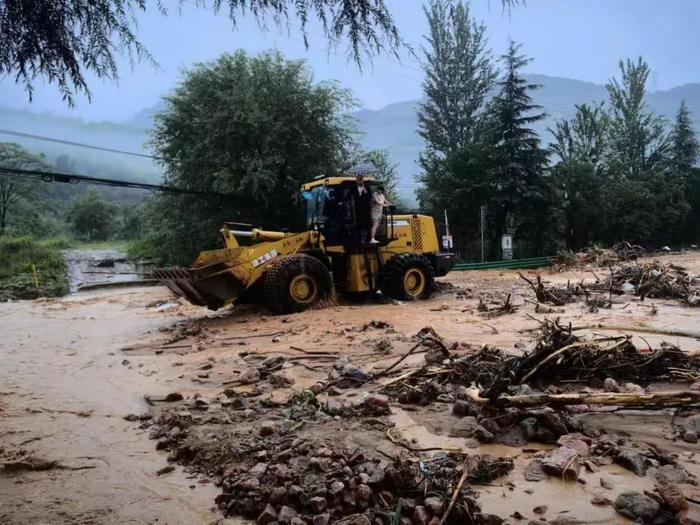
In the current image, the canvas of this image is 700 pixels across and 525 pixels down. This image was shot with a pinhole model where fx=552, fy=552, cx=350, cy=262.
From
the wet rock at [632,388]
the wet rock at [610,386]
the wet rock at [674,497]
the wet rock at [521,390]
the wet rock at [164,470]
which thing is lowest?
the wet rock at [164,470]

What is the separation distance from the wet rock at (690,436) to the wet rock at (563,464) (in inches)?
31.2

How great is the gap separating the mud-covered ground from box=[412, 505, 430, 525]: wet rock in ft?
0.11

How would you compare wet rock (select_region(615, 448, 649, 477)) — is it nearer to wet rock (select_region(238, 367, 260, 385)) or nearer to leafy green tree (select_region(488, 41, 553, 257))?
wet rock (select_region(238, 367, 260, 385))

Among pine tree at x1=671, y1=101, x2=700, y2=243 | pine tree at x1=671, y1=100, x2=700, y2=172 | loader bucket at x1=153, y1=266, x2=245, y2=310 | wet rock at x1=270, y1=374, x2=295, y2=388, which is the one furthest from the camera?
pine tree at x1=671, y1=100, x2=700, y2=172

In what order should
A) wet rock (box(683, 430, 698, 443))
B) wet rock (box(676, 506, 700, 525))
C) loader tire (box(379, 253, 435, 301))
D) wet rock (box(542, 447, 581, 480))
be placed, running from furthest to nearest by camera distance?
loader tire (box(379, 253, 435, 301)) → wet rock (box(683, 430, 698, 443)) → wet rock (box(542, 447, 581, 480)) → wet rock (box(676, 506, 700, 525))

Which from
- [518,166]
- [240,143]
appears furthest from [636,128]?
[240,143]

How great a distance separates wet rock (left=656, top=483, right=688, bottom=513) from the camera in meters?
2.61

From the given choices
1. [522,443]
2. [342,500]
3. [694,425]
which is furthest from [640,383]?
[342,500]

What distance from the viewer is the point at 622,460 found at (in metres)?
3.18

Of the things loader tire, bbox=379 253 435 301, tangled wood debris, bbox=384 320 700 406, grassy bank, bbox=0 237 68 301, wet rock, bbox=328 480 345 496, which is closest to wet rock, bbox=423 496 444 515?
wet rock, bbox=328 480 345 496

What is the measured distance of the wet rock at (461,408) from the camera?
4.08 m

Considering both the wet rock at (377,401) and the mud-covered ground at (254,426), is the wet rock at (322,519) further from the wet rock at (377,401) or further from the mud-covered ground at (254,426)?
the wet rock at (377,401)

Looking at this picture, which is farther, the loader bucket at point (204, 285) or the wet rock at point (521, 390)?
the loader bucket at point (204, 285)

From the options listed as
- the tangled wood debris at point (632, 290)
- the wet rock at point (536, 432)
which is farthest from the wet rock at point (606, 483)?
the tangled wood debris at point (632, 290)
